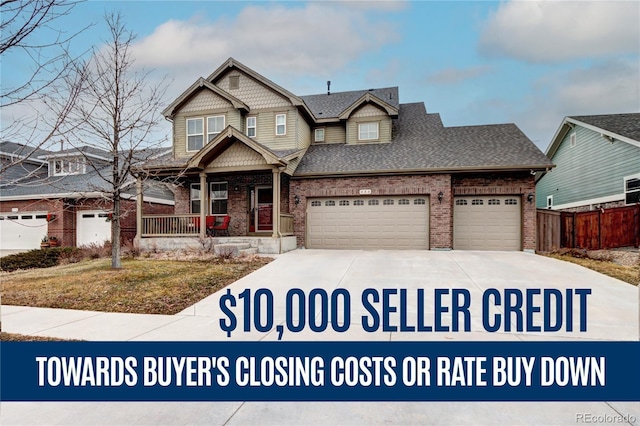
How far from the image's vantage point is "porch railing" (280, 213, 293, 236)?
13.9 metres

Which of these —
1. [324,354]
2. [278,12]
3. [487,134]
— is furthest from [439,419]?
[487,134]

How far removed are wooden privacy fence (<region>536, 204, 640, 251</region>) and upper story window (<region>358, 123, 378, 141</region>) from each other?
25.6ft

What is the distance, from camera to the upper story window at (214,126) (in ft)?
52.7

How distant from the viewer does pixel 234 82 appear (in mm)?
16484

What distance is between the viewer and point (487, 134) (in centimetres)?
1598

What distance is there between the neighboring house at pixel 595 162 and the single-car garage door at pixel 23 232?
24791 millimetres

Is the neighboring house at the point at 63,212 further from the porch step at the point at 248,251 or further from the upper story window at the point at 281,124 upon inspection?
the porch step at the point at 248,251

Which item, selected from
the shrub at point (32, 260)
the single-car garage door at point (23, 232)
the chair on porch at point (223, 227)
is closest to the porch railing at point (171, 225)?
the chair on porch at point (223, 227)

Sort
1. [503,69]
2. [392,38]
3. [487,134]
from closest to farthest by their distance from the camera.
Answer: [392,38]
[487,134]
[503,69]

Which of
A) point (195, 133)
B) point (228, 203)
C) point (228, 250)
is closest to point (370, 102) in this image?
point (228, 203)

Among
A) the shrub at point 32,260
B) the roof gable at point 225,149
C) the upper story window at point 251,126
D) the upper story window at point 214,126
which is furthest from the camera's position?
the upper story window at point 251,126

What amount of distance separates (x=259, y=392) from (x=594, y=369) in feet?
11.9

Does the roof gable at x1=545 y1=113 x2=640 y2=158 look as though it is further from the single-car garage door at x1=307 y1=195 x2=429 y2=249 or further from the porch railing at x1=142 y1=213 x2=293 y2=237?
the porch railing at x1=142 y1=213 x2=293 y2=237

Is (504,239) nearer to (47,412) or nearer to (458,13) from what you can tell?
(458,13)
